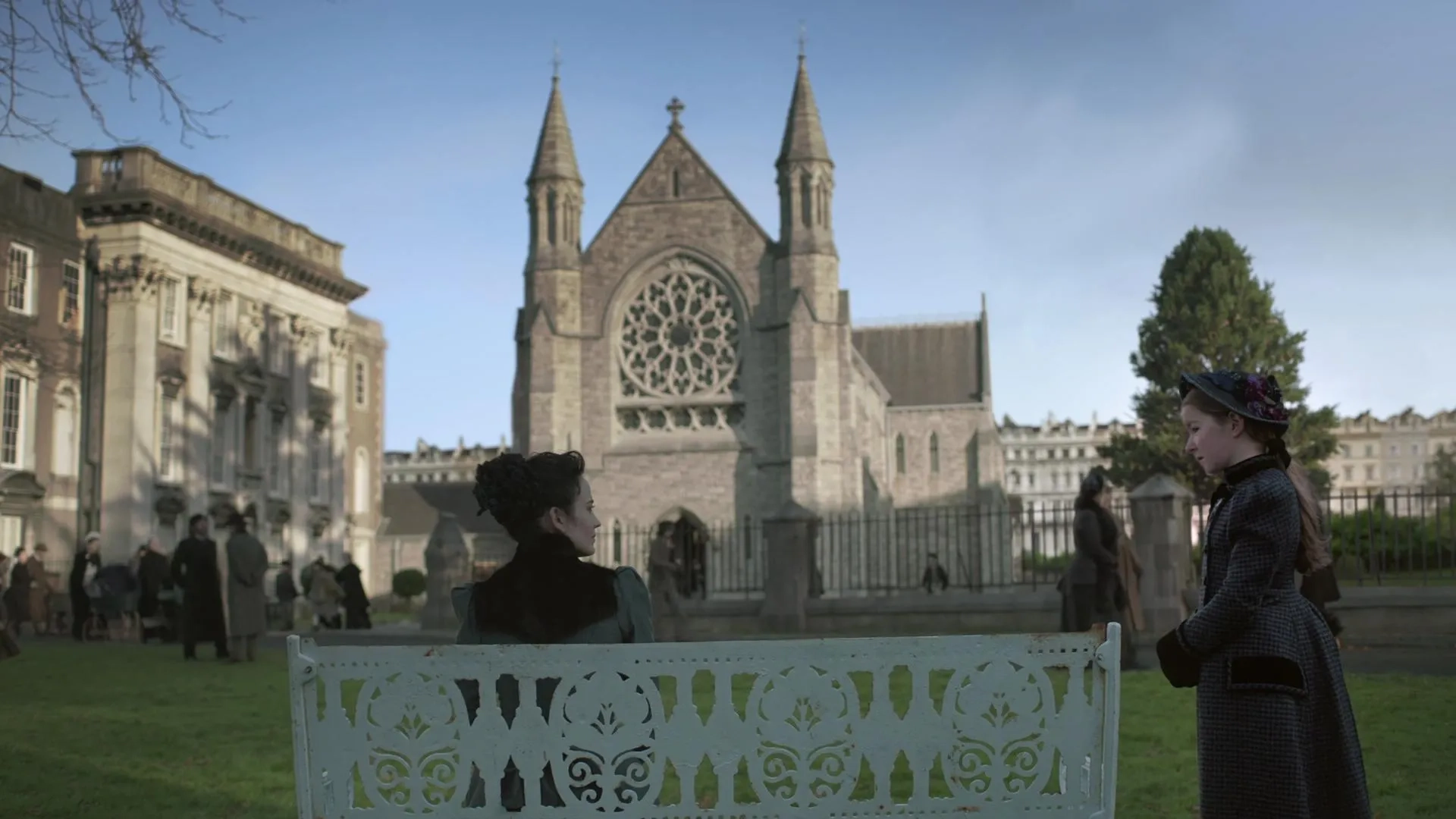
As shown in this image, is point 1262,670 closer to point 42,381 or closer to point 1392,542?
point 1392,542

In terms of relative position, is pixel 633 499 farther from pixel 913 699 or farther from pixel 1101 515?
pixel 913 699

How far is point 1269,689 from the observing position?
3.71 metres

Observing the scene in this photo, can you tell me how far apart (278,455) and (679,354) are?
44.3 feet

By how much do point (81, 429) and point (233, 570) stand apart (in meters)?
22.8

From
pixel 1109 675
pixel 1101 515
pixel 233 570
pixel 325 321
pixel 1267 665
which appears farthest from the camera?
pixel 325 321

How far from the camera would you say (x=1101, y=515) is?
487 inches

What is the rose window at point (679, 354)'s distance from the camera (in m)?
37.7

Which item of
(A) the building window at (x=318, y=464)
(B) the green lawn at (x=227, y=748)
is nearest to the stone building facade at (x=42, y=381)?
(A) the building window at (x=318, y=464)

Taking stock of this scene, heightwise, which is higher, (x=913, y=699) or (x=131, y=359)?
(x=131, y=359)

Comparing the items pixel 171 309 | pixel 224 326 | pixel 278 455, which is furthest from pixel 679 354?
pixel 171 309

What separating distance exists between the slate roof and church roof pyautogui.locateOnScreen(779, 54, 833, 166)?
3668cm

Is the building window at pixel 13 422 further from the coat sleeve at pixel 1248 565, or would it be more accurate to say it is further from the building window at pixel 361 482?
the coat sleeve at pixel 1248 565

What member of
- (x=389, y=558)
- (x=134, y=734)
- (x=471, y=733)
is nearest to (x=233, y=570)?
(x=134, y=734)

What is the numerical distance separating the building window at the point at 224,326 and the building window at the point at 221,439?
1.40 metres
